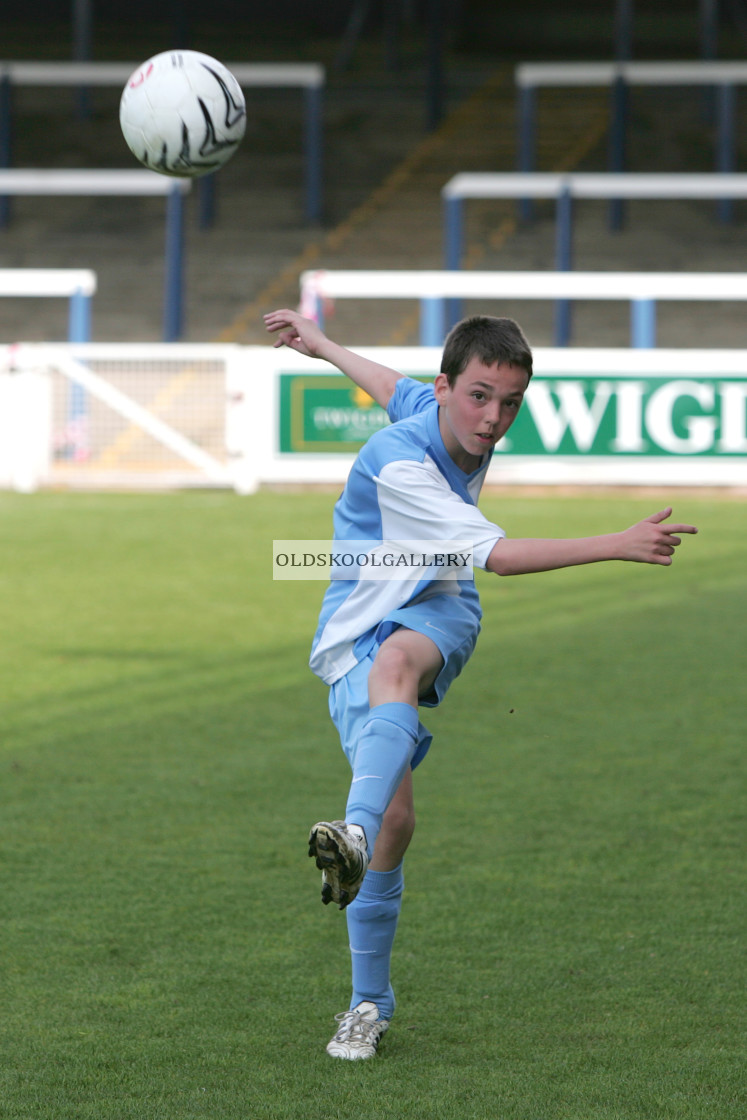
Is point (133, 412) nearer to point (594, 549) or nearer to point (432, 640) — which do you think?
point (432, 640)

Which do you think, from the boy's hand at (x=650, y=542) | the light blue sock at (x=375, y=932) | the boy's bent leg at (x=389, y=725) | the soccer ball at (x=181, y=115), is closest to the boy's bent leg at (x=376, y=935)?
the light blue sock at (x=375, y=932)

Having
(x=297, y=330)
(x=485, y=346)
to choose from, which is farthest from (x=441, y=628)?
(x=297, y=330)

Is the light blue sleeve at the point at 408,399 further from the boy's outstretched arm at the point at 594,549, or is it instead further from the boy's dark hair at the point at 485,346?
the boy's outstretched arm at the point at 594,549

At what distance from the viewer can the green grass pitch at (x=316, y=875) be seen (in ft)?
9.76

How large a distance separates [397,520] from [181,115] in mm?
1878

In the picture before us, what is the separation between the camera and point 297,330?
358 cm

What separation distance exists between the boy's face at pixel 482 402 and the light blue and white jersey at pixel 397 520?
10 centimetres

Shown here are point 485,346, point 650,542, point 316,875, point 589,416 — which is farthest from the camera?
point 589,416

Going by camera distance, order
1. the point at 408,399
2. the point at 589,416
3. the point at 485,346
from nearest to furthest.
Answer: the point at 485,346 → the point at 408,399 → the point at 589,416

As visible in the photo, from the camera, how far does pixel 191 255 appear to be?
24.3m

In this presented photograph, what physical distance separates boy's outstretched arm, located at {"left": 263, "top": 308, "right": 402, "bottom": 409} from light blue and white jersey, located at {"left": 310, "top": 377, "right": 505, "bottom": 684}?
249 millimetres

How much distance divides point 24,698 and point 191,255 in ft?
61.8

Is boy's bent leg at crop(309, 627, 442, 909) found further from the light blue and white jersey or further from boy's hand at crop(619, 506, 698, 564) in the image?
boy's hand at crop(619, 506, 698, 564)

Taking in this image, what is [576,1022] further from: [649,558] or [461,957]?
[649,558]
